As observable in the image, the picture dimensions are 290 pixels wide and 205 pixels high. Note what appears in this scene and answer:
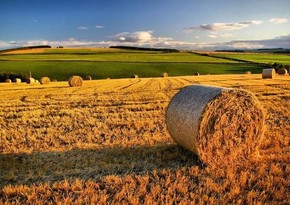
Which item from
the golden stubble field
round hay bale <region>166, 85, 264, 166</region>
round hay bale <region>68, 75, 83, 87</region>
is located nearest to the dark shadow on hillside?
the golden stubble field

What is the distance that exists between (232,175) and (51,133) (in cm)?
600

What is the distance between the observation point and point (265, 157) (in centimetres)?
837

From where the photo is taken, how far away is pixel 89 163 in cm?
807

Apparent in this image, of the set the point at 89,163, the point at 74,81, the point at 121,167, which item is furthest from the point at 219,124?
the point at 74,81

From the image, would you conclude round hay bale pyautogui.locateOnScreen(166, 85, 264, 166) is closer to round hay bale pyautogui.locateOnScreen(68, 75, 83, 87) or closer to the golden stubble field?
the golden stubble field

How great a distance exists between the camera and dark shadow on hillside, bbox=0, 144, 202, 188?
7223 mm

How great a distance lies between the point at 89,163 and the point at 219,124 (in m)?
2.87

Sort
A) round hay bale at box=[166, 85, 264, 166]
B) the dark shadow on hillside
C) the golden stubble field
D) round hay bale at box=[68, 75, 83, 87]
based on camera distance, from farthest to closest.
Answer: round hay bale at box=[68, 75, 83, 87], round hay bale at box=[166, 85, 264, 166], the dark shadow on hillside, the golden stubble field

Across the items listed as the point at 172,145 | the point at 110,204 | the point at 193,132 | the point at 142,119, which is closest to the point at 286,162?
the point at 193,132

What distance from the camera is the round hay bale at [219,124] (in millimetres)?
7953

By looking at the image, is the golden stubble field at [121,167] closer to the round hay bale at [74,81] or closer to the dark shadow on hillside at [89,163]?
the dark shadow on hillside at [89,163]

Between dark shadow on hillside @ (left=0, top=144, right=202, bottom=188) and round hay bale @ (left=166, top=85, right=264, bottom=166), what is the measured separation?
1.56 ft

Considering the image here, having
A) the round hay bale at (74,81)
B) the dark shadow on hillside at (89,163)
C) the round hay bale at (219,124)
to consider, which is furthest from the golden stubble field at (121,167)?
the round hay bale at (74,81)

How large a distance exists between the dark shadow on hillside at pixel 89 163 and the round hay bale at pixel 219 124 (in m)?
0.47
